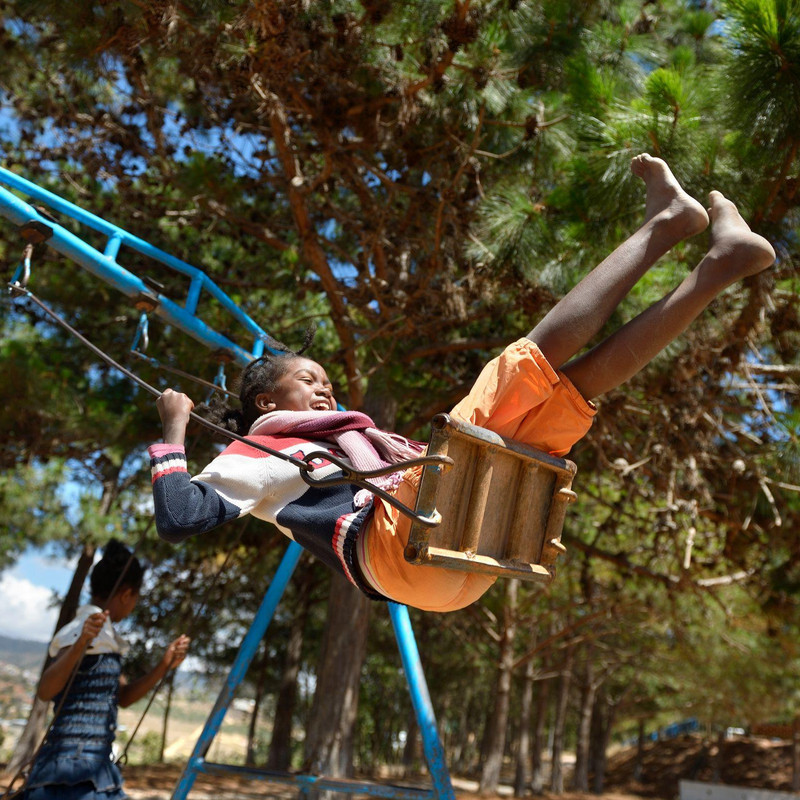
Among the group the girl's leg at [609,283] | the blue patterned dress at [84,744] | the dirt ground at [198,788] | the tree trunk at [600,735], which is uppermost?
the girl's leg at [609,283]

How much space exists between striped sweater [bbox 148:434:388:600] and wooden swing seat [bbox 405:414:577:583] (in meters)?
0.36

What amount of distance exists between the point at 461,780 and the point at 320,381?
23847 mm

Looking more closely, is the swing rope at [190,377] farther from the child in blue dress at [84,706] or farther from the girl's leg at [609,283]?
the girl's leg at [609,283]

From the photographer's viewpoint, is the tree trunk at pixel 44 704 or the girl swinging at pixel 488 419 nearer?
the girl swinging at pixel 488 419

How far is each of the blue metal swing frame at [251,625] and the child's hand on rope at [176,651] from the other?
0.87ft

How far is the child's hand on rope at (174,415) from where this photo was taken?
7.43ft

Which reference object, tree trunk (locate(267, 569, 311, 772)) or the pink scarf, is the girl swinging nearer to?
the pink scarf

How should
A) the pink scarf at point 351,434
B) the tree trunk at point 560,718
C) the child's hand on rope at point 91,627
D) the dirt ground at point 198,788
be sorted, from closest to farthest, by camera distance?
the pink scarf at point 351,434
the child's hand on rope at point 91,627
the dirt ground at point 198,788
the tree trunk at point 560,718

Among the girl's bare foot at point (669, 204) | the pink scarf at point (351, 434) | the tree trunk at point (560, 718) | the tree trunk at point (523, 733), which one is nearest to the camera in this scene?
the girl's bare foot at point (669, 204)

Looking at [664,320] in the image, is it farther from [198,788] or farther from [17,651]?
[17,651]

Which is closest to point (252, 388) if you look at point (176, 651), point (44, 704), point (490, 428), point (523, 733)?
point (490, 428)

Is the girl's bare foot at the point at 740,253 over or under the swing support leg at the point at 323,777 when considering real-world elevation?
over

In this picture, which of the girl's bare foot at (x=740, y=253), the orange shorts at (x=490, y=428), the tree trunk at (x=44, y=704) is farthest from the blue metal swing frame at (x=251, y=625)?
the tree trunk at (x=44, y=704)

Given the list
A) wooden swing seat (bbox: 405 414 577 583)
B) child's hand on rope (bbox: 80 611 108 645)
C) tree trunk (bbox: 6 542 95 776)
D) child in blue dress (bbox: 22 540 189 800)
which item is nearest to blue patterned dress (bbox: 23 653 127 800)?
child in blue dress (bbox: 22 540 189 800)
